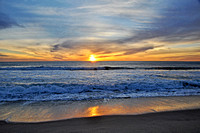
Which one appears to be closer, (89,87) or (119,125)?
(119,125)

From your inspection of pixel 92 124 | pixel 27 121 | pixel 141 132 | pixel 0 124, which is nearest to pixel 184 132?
pixel 141 132

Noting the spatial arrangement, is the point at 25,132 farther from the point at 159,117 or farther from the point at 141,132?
the point at 159,117

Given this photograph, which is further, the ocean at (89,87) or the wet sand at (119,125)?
the ocean at (89,87)

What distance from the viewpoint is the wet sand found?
3.15 metres

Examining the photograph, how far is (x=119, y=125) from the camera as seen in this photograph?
3.46 meters

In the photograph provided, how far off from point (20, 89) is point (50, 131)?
6.83 m

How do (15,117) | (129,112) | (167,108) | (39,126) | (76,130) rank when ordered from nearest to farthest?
(76,130), (39,126), (15,117), (129,112), (167,108)

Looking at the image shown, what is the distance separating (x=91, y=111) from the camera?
480cm

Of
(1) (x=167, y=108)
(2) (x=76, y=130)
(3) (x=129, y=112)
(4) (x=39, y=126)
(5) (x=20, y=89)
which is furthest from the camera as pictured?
(5) (x=20, y=89)

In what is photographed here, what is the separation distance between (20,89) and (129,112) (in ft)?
24.8

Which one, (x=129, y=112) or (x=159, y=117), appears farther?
(x=129, y=112)

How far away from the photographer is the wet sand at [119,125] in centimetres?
315

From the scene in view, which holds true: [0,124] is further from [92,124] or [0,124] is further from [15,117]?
[92,124]

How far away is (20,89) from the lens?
8.58 metres
